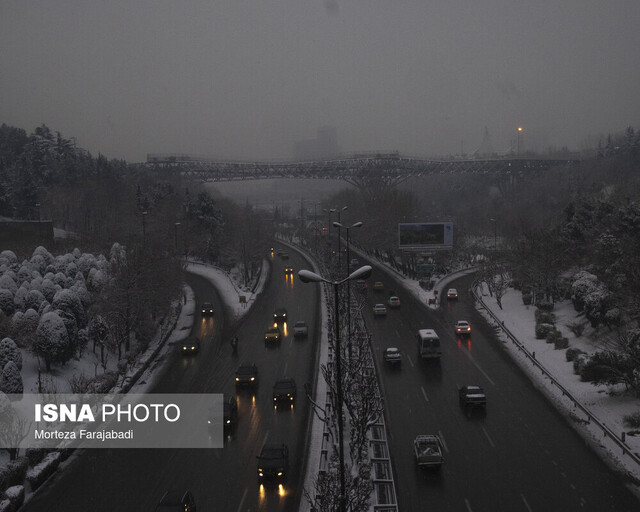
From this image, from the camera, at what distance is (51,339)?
2477 cm

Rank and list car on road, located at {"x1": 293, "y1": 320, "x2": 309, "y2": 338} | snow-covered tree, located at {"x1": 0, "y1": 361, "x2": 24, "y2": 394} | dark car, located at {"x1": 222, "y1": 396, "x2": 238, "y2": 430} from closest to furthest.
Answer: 1. dark car, located at {"x1": 222, "y1": 396, "x2": 238, "y2": 430}
2. snow-covered tree, located at {"x1": 0, "y1": 361, "x2": 24, "y2": 394}
3. car on road, located at {"x1": 293, "y1": 320, "x2": 309, "y2": 338}

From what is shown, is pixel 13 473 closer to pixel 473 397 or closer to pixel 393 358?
pixel 473 397

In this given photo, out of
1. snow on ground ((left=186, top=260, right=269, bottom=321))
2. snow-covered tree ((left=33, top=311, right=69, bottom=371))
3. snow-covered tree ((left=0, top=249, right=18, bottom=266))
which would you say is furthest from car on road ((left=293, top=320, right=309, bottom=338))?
snow-covered tree ((left=0, top=249, right=18, bottom=266))

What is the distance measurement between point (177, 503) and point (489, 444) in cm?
1005

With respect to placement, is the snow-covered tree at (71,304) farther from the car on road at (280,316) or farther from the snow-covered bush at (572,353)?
the snow-covered bush at (572,353)

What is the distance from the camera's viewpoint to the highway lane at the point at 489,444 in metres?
14.8

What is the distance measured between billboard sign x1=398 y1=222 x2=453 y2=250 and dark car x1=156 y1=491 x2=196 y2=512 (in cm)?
4365

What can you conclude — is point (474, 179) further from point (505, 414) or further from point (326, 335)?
point (505, 414)

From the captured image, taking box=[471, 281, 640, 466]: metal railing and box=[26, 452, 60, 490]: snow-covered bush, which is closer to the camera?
box=[26, 452, 60, 490]: snow-covered bush

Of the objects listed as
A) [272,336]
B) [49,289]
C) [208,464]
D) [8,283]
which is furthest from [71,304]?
[208,464]

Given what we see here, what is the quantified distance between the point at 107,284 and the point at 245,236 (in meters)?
30.9

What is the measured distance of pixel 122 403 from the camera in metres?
23.1

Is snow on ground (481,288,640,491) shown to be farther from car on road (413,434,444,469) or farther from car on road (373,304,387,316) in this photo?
car on road (373,304,387,316)

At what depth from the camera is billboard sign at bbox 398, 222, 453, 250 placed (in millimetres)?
55375
